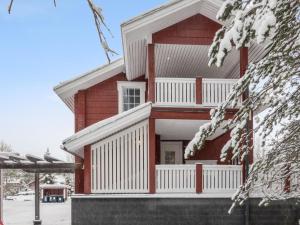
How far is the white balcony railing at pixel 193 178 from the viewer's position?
12.4m

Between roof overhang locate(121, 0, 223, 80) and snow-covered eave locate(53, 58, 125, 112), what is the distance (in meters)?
2.27

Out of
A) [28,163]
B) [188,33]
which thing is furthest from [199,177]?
[28,163]

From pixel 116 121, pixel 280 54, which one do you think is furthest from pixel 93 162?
pixel 280 54

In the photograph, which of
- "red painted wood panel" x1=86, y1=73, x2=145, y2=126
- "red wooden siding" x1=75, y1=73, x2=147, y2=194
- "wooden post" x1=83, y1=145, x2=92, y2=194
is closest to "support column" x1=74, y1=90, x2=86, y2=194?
"red wooden siding" x1=75, y1=73, x2=147, y2=194

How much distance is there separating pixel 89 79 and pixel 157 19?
4.75 meters

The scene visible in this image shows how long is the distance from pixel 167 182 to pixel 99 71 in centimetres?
569

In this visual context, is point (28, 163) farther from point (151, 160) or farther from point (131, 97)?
point (151, 160)

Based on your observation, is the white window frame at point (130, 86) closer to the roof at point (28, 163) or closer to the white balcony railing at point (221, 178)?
the roof at point (28, 163)

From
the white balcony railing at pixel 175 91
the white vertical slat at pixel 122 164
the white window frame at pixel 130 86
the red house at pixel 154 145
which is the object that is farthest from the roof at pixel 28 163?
the white balcony railing at pixel 175 91

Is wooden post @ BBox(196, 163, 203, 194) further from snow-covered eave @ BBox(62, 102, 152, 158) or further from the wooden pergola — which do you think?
the wooden pergola

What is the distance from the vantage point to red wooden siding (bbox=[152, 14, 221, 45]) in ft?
41.8

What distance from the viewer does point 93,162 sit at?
12602mm

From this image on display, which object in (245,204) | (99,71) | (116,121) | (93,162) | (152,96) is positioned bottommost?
(245,204)

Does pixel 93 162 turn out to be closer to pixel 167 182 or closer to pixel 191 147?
pixel 167 182
